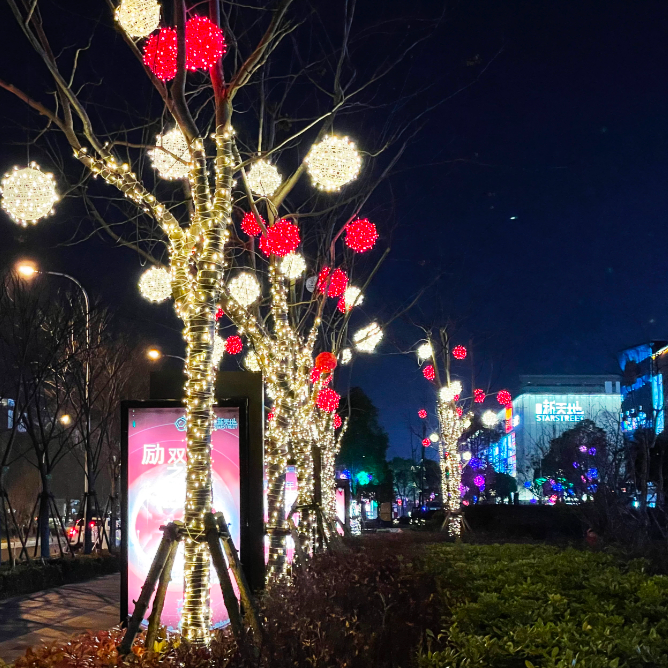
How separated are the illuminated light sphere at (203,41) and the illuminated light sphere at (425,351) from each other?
1651cm

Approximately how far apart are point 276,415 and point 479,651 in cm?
624

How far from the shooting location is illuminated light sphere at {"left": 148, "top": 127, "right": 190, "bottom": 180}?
8.25 metres

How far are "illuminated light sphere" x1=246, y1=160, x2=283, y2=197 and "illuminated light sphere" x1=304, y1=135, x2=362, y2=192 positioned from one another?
73.9 inches

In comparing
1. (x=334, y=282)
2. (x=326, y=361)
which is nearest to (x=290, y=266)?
(x=334, y=282)

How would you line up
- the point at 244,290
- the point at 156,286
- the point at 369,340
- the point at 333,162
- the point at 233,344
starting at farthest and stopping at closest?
1. the point at 369,340
2. the point at 233,344
3. the point at 244,290
4. the point at 156,286
5. the point at 333,162

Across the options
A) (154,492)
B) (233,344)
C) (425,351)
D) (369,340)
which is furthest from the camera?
(425,351)

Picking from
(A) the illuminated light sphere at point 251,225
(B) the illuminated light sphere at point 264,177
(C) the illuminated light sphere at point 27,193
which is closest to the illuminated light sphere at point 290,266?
(A) the illuminated light sphere at point 251,225

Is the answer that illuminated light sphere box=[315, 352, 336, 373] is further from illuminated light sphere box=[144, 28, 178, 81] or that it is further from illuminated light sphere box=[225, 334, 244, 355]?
illuminated light sphere box=[144, 28, 178, 81]

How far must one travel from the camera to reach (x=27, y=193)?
722 cm

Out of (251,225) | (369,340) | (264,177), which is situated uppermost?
(264,177)

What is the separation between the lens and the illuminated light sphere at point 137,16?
22.1ft

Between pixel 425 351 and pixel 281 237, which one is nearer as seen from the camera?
pixel 281 237

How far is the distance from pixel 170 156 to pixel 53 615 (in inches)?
263

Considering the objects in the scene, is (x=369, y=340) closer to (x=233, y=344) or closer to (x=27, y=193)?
(x=233, y=344)
